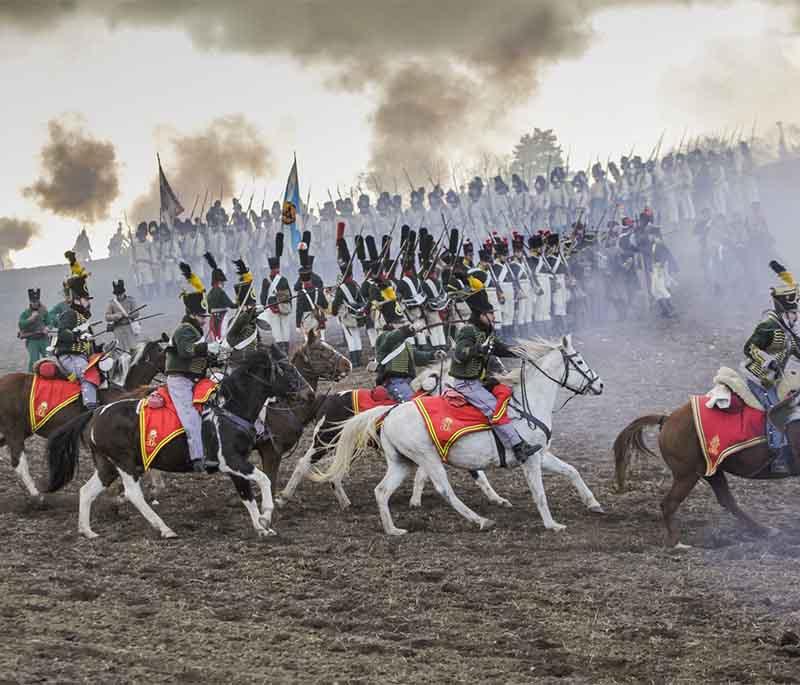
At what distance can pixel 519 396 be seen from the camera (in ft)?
40.0

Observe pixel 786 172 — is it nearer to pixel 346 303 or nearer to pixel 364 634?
pixel 346 303

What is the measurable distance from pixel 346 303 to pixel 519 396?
1140 cm

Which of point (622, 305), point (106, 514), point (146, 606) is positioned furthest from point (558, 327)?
point (146, 606)

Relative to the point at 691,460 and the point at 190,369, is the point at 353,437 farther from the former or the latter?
the point at 691,460

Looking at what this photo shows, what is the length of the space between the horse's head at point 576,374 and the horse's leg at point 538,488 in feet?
2.94

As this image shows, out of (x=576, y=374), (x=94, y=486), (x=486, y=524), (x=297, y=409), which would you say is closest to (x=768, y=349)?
(x=576, y=374)

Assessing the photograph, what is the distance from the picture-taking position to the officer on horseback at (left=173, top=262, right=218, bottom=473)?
12.2 meters

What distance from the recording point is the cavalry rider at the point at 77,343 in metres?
14.4

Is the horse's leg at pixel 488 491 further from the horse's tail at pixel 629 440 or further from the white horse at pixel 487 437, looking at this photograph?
the horse's tail at pixel 629 440

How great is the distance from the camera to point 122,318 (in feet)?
62.6

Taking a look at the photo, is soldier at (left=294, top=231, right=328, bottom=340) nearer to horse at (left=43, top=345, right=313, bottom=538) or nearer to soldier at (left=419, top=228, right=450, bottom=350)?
soldier at (left=419, top=228, right=450, bottom=350)

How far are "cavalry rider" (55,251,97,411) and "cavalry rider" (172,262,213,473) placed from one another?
2.36 meters

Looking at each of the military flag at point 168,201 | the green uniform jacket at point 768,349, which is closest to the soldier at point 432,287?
the green uniform jacket at point 768,349

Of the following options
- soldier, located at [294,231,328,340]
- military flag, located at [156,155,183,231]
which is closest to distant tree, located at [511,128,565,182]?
military flag, located at [156,155,183,231]
